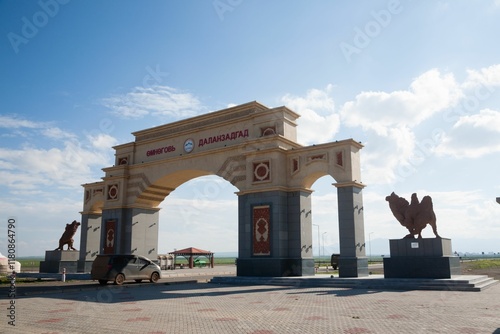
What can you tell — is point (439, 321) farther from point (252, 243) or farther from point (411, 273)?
point (252, 243)

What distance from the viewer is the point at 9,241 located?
1063cm

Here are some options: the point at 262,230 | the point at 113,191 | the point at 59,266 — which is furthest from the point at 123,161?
the point at 262,230

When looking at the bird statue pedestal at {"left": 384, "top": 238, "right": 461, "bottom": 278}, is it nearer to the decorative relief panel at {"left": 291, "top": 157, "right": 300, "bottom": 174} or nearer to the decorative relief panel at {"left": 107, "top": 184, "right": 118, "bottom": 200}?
the decorative relief panel at {"left": 291, "top": 157, "right": 300, "bottom": 174}

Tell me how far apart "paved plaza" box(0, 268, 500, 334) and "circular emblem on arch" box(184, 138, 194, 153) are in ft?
44.5

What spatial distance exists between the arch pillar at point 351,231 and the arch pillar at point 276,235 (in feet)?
8.28

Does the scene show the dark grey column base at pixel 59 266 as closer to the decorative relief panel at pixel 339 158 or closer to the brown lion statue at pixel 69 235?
the brown lion statue at pixel 69 235

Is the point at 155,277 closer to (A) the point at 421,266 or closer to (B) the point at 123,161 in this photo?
(B) the point at 123,161

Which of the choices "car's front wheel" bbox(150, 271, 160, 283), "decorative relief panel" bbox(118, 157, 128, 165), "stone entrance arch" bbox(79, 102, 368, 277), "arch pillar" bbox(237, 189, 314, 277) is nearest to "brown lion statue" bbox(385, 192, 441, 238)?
"stone entrance arch" bbox(79, 102, 368, 277)

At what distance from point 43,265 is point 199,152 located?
17432 mm

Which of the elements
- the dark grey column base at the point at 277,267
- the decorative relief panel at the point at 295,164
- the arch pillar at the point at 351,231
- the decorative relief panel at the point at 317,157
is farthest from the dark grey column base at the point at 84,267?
the arch pillar at the point at 351,231

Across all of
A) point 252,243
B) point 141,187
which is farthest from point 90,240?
point 252,243

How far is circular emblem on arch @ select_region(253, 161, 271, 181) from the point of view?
80.3 feet

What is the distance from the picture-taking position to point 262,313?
1160 centimetres

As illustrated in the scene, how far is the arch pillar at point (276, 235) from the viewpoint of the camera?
23406 millimetres
